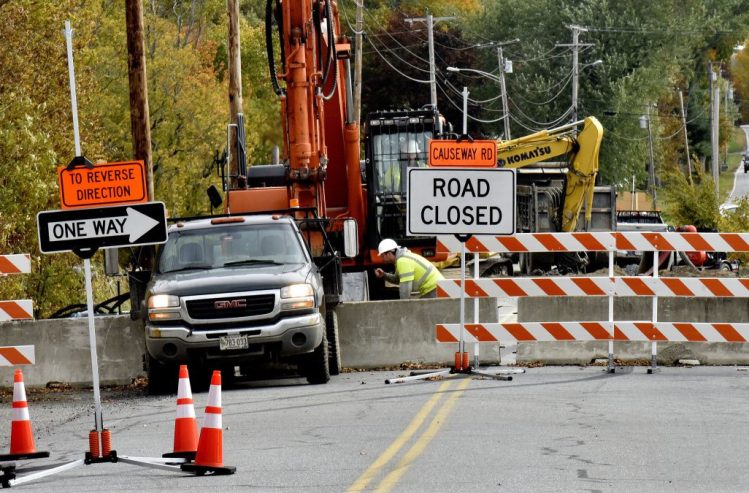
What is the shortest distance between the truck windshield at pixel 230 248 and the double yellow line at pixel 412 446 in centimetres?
262

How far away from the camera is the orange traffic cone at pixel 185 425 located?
11.3 m

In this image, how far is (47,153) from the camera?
96.2 ft

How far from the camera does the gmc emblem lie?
16641mm

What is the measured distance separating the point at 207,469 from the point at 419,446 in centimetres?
192

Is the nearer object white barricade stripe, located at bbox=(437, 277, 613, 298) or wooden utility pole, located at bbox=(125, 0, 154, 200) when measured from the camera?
white barricade stripe, located at bbox=(437, 277, 613, 298)

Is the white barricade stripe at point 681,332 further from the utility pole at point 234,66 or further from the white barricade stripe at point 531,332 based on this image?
the utility pole at point 234,66

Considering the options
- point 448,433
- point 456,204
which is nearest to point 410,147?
point 456,204

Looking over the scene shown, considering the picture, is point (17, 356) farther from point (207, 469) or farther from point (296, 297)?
point (207, 469)

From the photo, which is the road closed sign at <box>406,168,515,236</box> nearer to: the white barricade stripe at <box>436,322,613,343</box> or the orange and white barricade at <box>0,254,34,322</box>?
the white barricade stripe at <box>436,322,613,343</box>

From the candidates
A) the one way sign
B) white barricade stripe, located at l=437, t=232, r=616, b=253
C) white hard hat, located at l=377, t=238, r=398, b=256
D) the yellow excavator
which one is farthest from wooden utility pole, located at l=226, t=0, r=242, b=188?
the one way sign

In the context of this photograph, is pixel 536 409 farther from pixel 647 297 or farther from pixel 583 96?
pixel 583 96

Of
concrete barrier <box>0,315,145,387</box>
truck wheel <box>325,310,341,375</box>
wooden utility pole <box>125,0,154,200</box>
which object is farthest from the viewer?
wooden utility pole <box>125,0,154,200</box>

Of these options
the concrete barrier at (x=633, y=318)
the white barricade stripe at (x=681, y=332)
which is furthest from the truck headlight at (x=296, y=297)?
the white barricade stripe at (x=681, y=332)

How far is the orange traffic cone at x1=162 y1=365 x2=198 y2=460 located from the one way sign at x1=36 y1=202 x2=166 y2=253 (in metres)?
1.22
